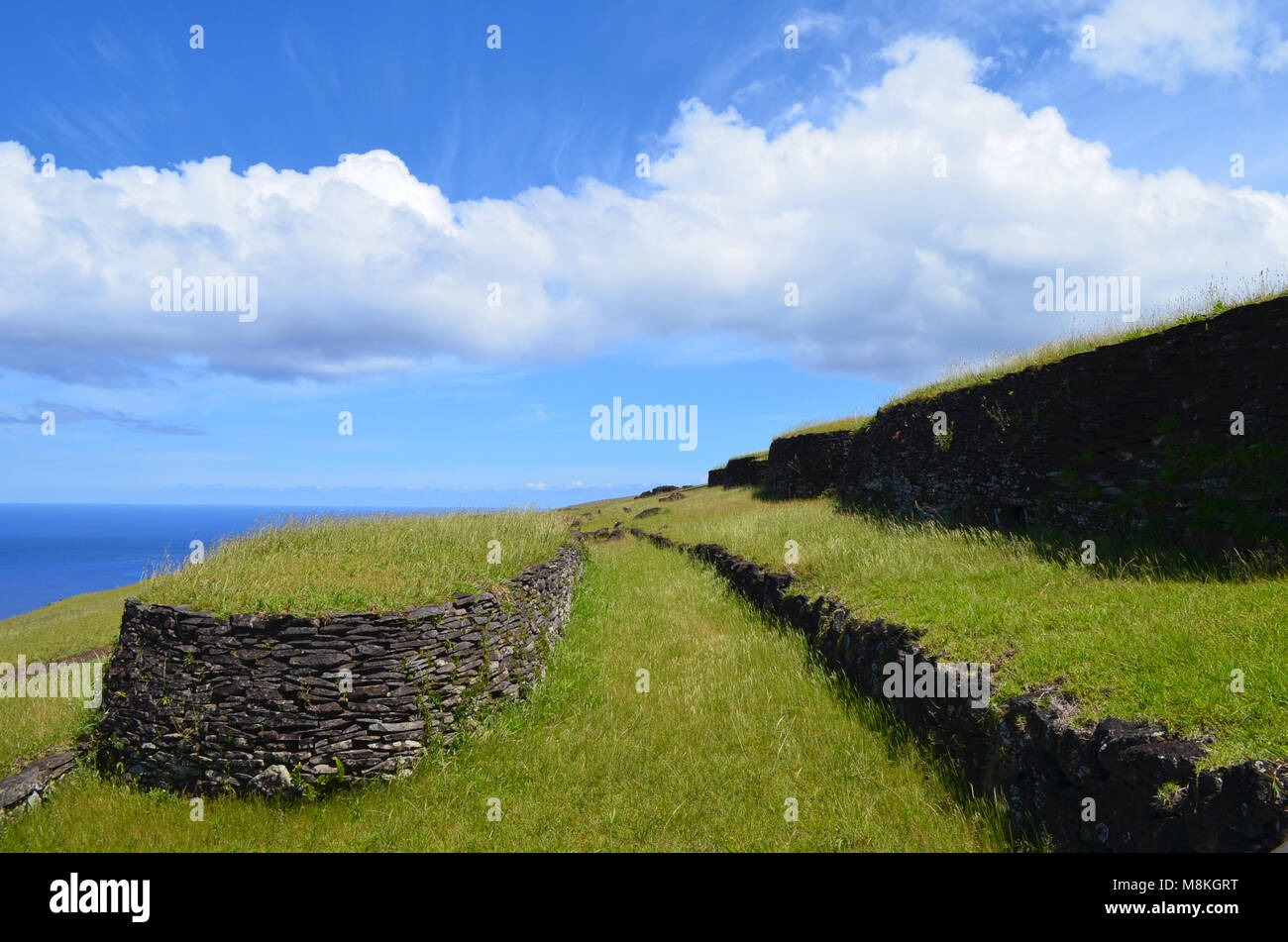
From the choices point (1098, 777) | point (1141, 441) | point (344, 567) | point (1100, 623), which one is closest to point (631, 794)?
point (1098, 777)

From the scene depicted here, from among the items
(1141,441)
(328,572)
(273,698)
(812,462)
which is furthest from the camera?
(812,462)

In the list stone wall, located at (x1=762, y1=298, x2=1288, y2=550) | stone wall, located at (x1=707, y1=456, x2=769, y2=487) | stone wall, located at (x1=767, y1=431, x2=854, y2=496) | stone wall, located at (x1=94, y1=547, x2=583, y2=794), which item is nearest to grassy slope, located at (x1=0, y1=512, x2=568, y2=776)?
stone wall, located at (x1=94, y1=547, x2=583, y2=794)

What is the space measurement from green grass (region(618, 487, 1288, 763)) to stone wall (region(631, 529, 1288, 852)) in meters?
0.24

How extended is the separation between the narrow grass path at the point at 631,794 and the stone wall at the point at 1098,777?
0.44 m

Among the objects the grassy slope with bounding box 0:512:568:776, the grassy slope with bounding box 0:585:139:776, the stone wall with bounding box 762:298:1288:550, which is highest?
the stone wall with bounding box 762:298:1288:550

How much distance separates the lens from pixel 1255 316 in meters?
8.94

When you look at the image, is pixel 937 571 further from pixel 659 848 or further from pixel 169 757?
pixel 169 757

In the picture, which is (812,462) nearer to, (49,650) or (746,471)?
(746,471)

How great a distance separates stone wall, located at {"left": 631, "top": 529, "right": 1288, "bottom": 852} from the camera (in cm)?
379

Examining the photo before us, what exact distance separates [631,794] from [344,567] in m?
5.82

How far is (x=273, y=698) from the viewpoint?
7.44 metres

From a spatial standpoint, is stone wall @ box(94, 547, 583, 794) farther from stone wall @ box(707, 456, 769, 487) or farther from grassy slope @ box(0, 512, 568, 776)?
stone wall @ box(707, 456, 769, 487)
